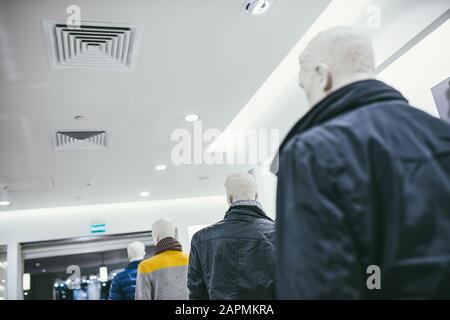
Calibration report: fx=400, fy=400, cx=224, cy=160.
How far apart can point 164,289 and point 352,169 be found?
7.35 feet

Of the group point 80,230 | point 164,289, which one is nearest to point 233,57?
point 164,289

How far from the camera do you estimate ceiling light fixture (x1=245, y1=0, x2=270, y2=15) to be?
8.78 feet

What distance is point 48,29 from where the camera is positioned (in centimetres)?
269

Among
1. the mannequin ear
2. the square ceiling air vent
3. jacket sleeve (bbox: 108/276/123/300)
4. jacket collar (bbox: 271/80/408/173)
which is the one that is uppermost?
the square ceiling air vent

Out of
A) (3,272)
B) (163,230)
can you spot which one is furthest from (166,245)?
(3,272)

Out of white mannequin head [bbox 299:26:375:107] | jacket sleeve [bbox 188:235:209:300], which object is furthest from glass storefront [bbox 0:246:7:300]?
white mannequin head [bbox 299:26:375:107]

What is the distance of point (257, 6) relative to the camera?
2705 mm

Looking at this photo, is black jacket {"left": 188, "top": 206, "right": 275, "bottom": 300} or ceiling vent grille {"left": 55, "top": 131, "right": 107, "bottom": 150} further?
ceiling vent grille {"left": 55, "top": 131, "right": 107, "bottom": 150}

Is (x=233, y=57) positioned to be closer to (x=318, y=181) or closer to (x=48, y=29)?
(x=48, y=29)

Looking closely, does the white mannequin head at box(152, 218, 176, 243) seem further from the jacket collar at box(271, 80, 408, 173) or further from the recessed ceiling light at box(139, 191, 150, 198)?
the recessed ceiling light at box(139, 191, 150, 198)

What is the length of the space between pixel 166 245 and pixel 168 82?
4.96ft

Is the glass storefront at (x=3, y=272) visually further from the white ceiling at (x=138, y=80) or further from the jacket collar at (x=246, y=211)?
the jacket collar at (x=246, y=211)
